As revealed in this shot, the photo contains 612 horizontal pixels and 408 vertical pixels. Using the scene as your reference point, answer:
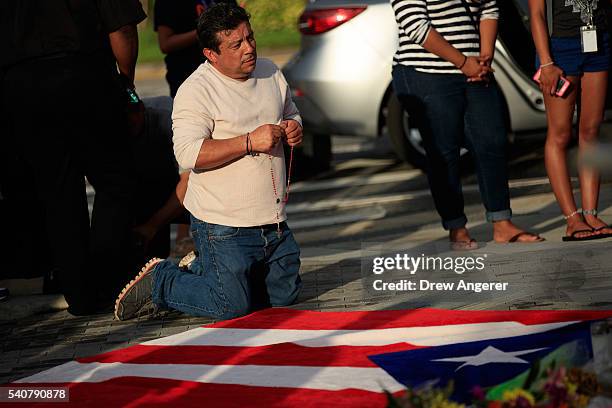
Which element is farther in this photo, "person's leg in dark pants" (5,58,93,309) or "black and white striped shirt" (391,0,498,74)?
"black and white striped shirt" (391,0,498,74)

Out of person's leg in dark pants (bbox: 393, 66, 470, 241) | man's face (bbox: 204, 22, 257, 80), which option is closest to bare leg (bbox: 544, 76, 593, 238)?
person's leg in dark pants (bbox: 393, 66, 470, 241)

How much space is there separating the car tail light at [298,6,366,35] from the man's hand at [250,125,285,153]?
401cm

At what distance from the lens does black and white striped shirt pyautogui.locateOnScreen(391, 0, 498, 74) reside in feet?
23.7

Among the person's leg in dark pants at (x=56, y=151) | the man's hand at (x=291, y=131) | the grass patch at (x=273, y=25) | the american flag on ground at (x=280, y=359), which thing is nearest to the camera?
the american flag on ground at (x=280, y=359)

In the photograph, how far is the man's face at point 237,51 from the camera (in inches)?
245

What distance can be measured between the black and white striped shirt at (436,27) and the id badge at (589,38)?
0.52 meters

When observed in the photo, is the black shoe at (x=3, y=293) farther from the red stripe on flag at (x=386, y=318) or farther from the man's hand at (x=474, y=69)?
the man's hand at (x=474, y=69)

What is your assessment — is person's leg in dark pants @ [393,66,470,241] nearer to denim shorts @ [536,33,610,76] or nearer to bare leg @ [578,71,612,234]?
denim shorts @ [536,33,610,76]

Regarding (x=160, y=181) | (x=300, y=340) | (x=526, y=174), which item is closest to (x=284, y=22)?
(x=526, y=174)

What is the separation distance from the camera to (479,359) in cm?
509

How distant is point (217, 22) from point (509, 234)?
2.17m

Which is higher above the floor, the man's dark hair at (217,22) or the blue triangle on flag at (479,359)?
the man's dark hair at (217,22)

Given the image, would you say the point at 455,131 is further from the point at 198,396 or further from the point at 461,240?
the point at 198,396

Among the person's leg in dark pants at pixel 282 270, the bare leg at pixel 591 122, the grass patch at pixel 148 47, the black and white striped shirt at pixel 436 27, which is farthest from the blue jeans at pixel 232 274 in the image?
the grass patch at pixel 148 47
